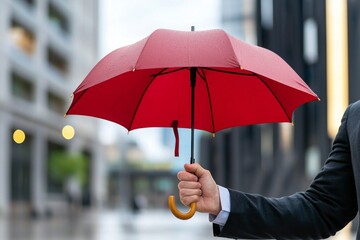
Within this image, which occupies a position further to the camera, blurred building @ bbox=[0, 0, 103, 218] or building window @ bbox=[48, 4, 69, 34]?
building window @ bbox=[48, 4, 69, 34]

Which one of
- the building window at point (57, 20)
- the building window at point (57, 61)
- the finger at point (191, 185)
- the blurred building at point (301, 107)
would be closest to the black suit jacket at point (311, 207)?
the finger at point (191, 185)

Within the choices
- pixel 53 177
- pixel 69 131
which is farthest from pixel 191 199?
pixel 53 177

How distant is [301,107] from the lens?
27531 millimetres

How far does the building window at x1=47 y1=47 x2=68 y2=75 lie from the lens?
5503cm

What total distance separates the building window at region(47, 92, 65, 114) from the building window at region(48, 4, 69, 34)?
5.45 metres

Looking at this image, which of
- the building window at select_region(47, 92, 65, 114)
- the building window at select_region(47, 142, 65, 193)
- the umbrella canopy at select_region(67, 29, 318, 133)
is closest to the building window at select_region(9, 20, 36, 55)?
the building window at select_region(47, 92, 65, 114)

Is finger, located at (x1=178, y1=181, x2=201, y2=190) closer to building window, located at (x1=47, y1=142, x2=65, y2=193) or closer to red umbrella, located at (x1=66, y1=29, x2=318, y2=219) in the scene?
red umbrella, located at (x1=66, y1=29, x2=318, y2=219)

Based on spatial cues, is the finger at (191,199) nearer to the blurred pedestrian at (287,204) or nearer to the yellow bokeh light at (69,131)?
the blurred pedestrian at (287,204)

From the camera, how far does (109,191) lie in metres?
103

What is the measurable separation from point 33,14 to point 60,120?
32.2 feet

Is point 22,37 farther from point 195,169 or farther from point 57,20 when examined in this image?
point 195,169

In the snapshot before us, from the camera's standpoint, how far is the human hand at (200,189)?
212 cm

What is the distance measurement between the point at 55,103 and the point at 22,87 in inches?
318

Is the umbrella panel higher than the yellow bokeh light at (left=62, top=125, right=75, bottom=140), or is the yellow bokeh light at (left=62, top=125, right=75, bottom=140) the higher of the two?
the yellow bokeh light at (left=62, top=125, right=75, bottom=140)
